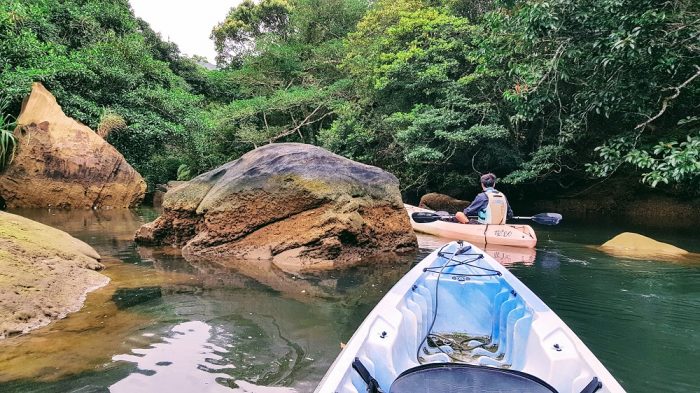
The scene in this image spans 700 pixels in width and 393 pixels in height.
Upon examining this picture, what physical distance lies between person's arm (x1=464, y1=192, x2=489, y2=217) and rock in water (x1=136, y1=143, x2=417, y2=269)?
1.87 meters

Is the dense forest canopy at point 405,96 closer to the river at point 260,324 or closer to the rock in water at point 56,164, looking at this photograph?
the rock in water at point 56,164

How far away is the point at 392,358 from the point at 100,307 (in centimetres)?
320

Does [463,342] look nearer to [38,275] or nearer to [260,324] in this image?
[260,324]

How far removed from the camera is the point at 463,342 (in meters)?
3.85

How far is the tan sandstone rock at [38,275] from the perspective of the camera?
3.91 metres

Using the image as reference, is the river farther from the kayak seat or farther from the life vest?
the life vest

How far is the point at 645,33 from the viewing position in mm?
6031

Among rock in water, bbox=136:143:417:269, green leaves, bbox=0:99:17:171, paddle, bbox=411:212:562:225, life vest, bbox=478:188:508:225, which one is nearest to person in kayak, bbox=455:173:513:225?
life vest, bbox=478:188:508:225

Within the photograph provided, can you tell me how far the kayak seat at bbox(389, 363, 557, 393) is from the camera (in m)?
2.10

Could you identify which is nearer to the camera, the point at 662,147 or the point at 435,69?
the point at 662,147

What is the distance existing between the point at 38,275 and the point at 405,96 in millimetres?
12521

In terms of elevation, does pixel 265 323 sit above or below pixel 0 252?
below

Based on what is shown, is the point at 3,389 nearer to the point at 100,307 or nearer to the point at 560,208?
the point at 100,307

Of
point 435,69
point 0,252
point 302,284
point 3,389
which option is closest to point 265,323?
point 302,284
